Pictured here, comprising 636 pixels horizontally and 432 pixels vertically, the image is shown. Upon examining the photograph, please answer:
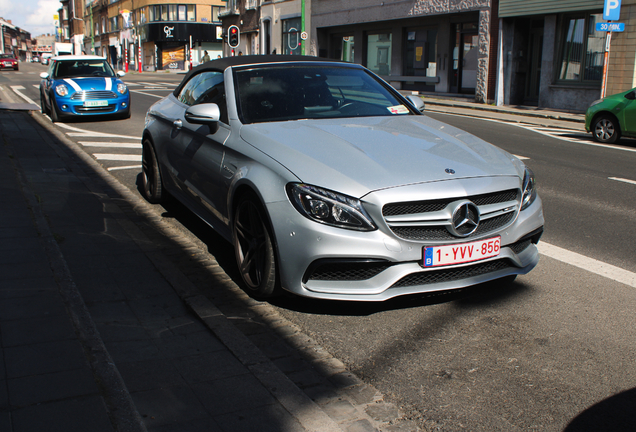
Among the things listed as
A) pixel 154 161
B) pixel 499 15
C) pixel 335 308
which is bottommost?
pixel 335 308

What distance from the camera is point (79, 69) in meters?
16.0

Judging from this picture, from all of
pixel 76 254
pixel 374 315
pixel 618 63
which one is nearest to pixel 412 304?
pixel 374 315

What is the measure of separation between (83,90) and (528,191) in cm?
1325

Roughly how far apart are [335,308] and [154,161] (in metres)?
3.29

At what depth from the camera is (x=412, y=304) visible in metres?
4.06

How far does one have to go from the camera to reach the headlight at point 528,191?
4.00 m

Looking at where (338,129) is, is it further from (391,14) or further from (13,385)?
(391,14)

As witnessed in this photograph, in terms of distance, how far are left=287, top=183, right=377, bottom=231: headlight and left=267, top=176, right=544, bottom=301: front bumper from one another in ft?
0.12

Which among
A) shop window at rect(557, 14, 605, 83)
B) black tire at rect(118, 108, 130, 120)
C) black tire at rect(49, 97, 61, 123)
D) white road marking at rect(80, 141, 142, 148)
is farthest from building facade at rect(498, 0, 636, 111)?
black tire at rect(49, 97, 61, 123)

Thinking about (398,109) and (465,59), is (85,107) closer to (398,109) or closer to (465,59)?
(398,109)

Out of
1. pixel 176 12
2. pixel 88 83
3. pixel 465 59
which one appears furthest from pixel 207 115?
pixel 176 12

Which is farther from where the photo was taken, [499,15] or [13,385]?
[499,15]

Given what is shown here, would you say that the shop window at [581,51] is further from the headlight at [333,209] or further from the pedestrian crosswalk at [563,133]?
the headlight at [333,209]

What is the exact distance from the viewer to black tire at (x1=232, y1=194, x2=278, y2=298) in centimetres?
384
